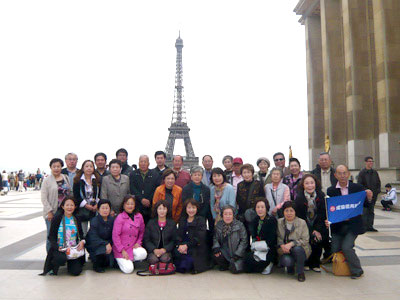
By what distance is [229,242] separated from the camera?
6.04m

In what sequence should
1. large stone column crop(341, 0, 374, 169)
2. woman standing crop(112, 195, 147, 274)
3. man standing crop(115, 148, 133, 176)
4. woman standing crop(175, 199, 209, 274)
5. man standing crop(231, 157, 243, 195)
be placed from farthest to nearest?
large stone column crop(341, 0, 374, 169)
man standing crop(115, 148, 133, 176)
man standing crop(231, 157, 243, 195)
woman standing crop(112, 195, 147, 274)
woman standing crop(175, 199, 209, 274)

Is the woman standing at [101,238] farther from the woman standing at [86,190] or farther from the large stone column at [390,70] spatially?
the large stone column at [390,70]

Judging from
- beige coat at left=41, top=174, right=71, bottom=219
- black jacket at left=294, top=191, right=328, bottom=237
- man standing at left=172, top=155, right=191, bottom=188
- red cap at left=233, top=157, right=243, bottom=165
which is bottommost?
black jacket at left=294, top=191, right=328, bottom=237

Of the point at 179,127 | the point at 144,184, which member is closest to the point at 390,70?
the point at 144,184

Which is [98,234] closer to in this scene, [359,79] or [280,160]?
[280,160]

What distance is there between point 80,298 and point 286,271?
3.34 m

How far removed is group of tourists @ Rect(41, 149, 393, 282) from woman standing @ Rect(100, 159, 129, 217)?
0.02 metres

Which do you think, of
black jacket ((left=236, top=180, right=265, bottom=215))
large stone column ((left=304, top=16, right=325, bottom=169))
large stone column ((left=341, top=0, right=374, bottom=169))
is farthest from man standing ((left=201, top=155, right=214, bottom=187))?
large stone column ((left=304, top=16, right=325, bottom=169))

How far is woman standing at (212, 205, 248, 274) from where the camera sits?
592 cm

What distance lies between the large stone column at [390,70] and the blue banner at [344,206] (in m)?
13.5

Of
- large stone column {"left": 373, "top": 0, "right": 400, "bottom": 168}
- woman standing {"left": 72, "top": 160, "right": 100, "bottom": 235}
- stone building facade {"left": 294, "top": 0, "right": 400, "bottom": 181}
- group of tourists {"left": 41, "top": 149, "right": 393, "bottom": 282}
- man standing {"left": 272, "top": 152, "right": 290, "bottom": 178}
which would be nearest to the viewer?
group of tourists {"left": 41, "top": 149, "right": 393, "bottom": 282}

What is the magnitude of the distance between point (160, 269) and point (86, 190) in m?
2.07

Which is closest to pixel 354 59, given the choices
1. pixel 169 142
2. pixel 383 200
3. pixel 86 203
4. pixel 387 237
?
pixel 383 200

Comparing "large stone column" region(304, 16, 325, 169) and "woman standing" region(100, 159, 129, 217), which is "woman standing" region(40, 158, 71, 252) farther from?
"large stone column" region(304, 16, 325, 169)
